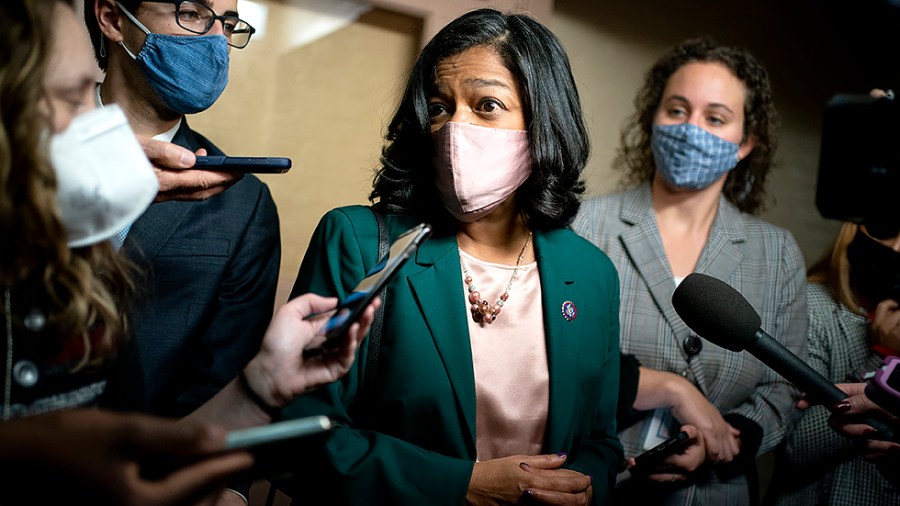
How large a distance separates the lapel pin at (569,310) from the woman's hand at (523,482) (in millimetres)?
351

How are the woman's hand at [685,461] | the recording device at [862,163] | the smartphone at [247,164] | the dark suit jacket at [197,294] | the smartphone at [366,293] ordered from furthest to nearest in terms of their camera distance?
the woman's hand at [685,461] < the recording device at [862,163] < the dark suit jacket at [197,294] < the smartphone at [247,164] < the smartphone at [366,293]

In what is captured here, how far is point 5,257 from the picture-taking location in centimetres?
113

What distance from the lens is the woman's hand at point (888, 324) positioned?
2461 millimetres

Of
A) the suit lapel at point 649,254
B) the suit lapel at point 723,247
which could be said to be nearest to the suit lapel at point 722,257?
the suit lapel at point 723,247

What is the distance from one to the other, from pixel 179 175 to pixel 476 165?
25.7 inches

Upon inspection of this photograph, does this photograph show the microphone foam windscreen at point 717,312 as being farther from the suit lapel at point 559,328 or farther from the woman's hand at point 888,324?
the woman's hand at point 888,324

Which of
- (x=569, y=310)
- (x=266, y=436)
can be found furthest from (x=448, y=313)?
(x=266, y=436)

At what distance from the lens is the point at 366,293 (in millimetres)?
1265

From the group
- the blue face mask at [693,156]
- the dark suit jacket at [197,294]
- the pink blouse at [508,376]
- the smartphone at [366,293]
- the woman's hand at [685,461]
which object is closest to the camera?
the smartphone at [366,293]

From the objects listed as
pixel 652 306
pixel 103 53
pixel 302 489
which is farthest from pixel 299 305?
pixel 652 306

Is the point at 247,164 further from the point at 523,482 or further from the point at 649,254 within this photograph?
the point at 649,254

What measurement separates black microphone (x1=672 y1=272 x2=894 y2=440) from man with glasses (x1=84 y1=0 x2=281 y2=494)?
3.59 feet

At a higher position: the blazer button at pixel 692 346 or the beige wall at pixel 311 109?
the beige wall at pixel 311 109

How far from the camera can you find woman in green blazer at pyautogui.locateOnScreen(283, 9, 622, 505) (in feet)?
5.59
